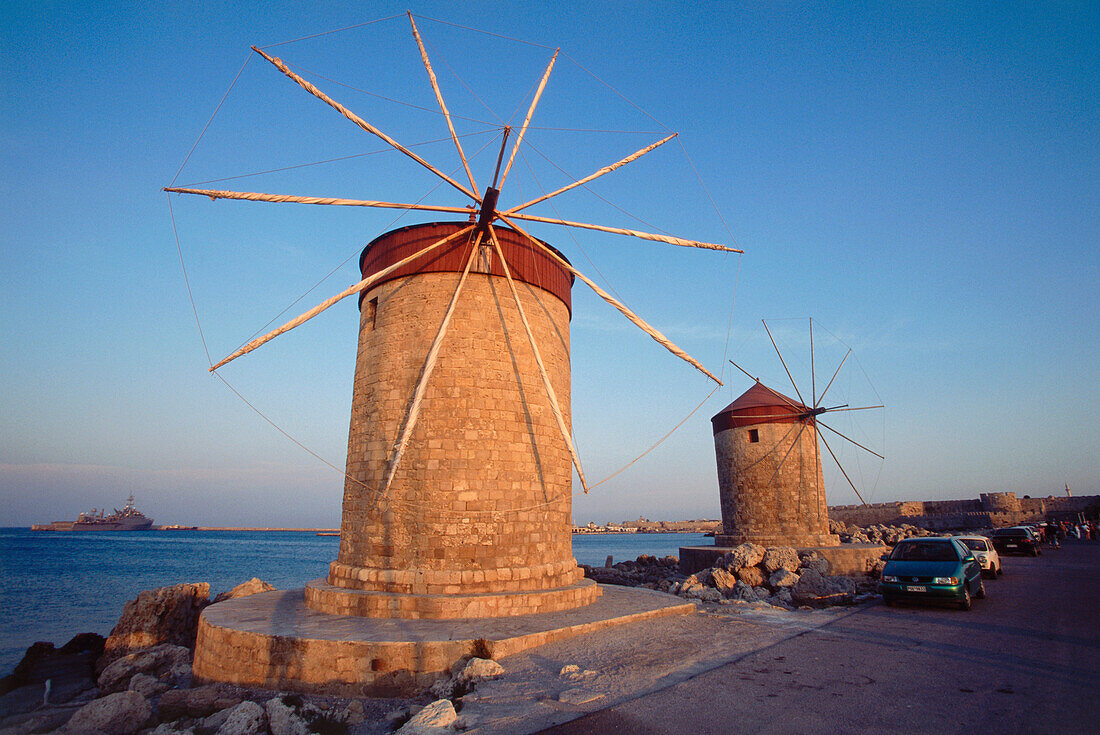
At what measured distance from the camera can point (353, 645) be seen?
6555 mm

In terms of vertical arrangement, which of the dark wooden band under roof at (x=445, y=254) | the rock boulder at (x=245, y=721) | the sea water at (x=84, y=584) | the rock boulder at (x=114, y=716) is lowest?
the sea water at (x=84, y=584)

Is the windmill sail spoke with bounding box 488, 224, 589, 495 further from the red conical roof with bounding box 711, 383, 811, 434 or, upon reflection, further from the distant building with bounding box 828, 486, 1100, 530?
the distant building with bounding box 828, 486, 1100, 530

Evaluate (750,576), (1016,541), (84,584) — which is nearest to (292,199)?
(750,576)

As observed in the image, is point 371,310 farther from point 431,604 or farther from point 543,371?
point 431,604

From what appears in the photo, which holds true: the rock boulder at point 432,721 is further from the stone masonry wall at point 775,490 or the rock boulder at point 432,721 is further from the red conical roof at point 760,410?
the red conical roof at point 760,410

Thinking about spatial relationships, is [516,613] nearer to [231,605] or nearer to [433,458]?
[433,458]

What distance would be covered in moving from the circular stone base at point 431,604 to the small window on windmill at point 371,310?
525cm

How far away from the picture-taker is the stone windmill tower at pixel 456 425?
880 cm

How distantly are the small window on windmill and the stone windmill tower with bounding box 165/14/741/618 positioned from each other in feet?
0.10

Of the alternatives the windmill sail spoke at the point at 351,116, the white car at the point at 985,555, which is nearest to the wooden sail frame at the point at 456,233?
the windmill sail spoke at the point at 351,116

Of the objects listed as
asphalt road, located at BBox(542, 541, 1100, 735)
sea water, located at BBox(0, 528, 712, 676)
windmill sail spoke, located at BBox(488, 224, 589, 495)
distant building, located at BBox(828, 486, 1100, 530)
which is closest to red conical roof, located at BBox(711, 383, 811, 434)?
asphalt road, located at BBox(542, 541, 1100, 735)

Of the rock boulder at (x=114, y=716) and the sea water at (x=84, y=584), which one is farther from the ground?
the rock boulder at (x=114, y=716)

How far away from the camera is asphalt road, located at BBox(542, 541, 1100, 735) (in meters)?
4.03

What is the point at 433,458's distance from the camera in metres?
9.26
